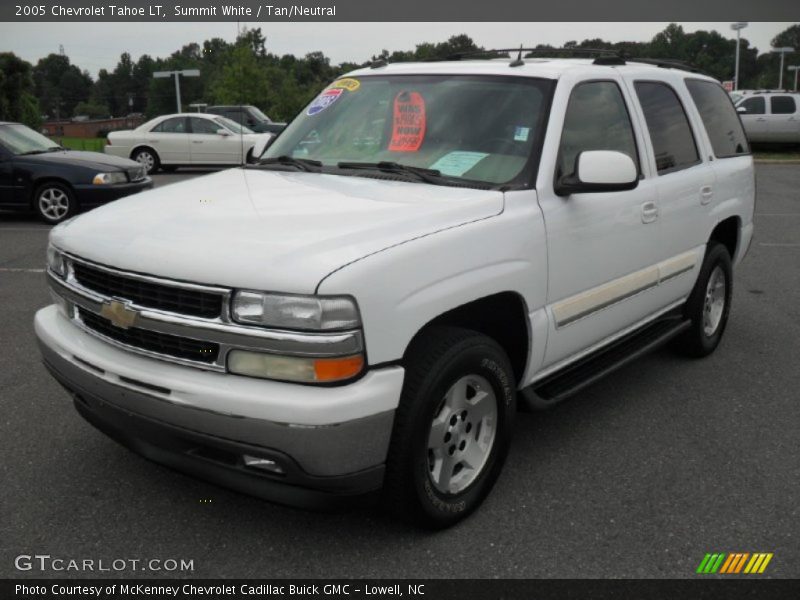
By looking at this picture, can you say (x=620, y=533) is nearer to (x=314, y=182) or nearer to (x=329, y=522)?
(x=329, y=522)

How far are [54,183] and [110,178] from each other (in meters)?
0.77

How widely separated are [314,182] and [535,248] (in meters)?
1.09

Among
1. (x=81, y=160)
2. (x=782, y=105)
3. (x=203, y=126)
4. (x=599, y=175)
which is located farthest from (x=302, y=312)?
(x=782, y=105)

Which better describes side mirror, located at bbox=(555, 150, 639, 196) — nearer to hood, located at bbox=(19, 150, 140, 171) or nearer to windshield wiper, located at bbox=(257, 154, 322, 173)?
windshield wiper, located at bbox=(257, 154, 322, 173)

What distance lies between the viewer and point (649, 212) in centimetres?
432

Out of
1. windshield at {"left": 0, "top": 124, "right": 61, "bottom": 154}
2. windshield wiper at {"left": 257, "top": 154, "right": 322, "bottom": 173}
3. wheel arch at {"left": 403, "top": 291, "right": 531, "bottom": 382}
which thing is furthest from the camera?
windshield at {"left": 0, "top": 124, "right": 61, "bottom": 154}

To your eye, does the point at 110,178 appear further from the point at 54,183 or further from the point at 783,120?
the point at 783,120

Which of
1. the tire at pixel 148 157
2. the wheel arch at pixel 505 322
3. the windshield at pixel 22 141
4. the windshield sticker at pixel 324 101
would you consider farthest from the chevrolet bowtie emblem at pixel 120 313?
the tire at pixel 148 157

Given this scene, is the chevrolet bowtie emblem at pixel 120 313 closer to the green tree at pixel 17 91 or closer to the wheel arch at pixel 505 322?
the wheel arch at pixel 505 322

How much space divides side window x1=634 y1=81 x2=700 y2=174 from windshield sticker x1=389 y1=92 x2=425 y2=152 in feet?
4.33

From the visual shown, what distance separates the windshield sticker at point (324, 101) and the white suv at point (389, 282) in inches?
0.8

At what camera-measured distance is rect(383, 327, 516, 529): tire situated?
114 inches

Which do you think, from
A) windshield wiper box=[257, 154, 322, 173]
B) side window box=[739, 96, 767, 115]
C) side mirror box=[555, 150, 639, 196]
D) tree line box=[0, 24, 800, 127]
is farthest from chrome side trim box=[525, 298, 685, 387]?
tree line box=[0, 24, 800, 127]

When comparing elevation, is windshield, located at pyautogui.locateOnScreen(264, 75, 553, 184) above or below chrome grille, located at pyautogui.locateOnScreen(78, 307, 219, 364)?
above
